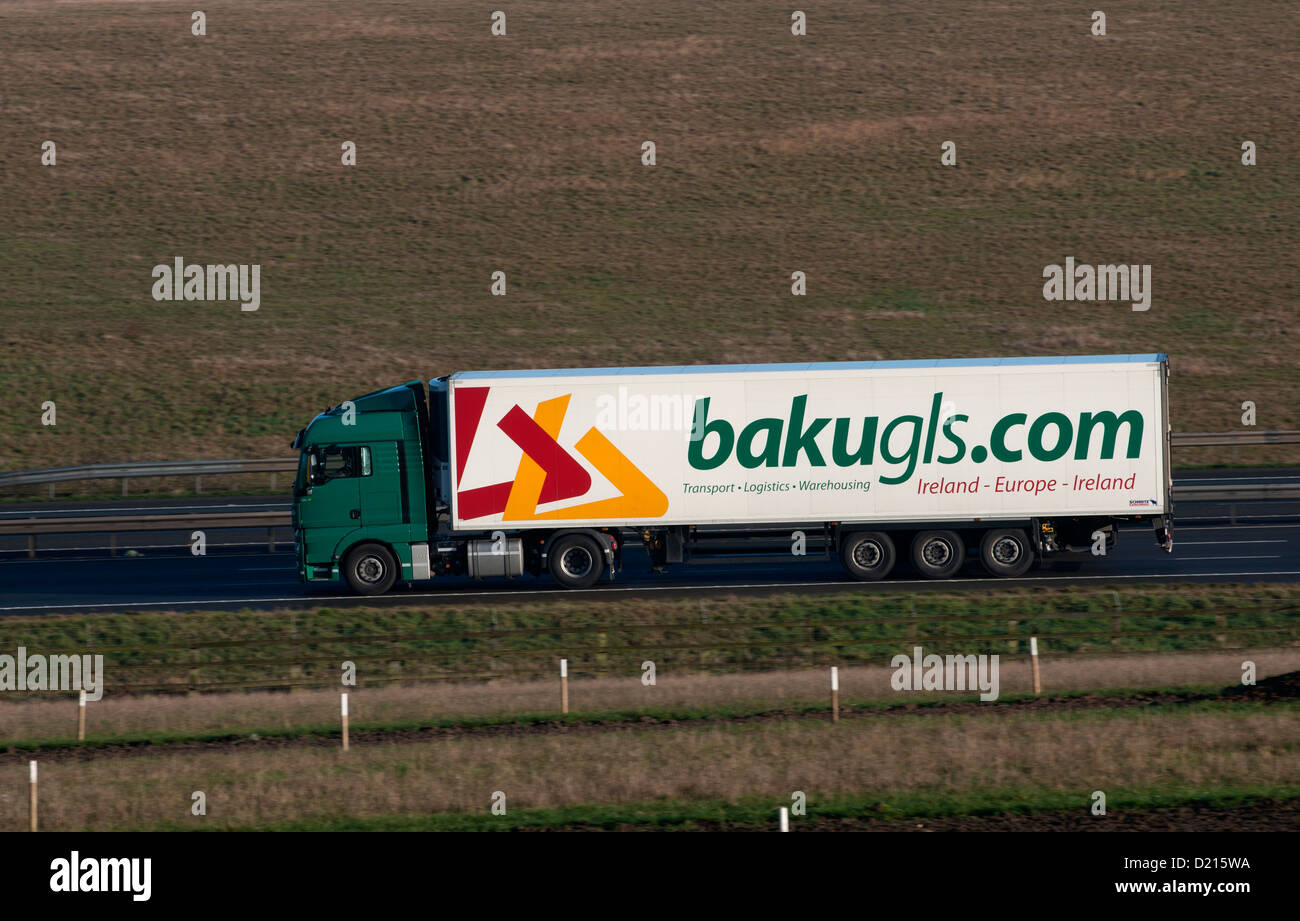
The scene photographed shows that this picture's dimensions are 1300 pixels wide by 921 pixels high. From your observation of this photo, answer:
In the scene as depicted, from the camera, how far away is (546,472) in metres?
25.2

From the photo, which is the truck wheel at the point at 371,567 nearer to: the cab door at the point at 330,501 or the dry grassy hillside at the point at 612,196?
the cab door at the point at 330,501

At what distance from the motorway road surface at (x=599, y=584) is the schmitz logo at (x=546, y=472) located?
1502 mm

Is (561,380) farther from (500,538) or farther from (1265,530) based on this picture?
(1265,530)

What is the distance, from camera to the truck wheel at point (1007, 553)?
2519cm

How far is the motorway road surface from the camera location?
25062mm

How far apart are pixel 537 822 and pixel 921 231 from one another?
40.5 meters

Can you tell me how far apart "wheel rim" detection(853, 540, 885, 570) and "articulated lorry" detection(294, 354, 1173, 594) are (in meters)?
0.04

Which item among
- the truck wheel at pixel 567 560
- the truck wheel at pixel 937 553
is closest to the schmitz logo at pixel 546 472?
the truck wheel at pixel 567 560

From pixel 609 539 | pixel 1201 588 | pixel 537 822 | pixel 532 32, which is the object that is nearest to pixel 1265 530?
pixel 1201 588

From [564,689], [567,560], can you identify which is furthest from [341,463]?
[564,689]

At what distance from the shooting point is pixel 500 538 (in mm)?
25422
